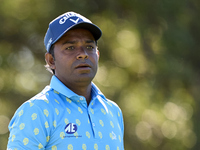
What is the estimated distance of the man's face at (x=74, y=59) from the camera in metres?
2.45

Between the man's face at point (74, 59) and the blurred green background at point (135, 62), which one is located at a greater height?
the blurred green background at point (135, 62)

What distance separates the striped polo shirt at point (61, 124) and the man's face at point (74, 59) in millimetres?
76

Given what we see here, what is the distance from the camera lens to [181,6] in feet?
24.3

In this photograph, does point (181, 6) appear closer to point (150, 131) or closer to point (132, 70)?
point (132, 70)

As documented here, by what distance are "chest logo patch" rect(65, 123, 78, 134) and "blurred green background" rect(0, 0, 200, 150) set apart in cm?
487

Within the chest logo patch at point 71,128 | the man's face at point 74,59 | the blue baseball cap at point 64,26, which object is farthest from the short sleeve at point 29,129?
the blue baseball cap at point 64,26

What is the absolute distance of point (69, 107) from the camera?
2.29m

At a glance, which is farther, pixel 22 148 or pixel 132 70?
pixel 132 70

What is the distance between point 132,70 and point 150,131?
3.63 ft

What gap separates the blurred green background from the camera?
7168 mm

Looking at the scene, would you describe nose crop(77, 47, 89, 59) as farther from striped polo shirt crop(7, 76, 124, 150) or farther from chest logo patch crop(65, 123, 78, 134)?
chest logo patch crop(65, 123, 78, 134)

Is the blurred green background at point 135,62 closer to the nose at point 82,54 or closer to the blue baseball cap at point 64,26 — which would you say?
the blue baseball cap at point 64,26

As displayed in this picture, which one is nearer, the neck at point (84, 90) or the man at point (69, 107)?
the man at point (69, 107)

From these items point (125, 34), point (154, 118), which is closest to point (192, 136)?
point (154, 118)
